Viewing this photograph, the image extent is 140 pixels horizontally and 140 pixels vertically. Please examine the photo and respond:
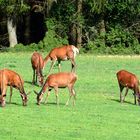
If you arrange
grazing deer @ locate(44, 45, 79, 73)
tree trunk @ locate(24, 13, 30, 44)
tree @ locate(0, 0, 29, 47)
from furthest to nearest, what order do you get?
tree trunk @ locate(24, 13, 30, 44) < tree @ locate(0, 0, 29, 47) < grazing deer @ locate(44, 45, 79, 73)

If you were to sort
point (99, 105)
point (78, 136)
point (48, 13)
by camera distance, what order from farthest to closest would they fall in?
point (48, 13), point (99, 105), point (78, 136)

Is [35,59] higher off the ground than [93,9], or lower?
lower

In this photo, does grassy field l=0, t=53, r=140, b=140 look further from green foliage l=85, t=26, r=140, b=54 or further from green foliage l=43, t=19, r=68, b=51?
green foliage l=43, t=19, r=68, b=51

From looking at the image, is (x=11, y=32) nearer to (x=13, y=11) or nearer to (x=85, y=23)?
(x=13, y=11)

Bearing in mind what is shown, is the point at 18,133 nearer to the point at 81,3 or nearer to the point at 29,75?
the point at 29,75

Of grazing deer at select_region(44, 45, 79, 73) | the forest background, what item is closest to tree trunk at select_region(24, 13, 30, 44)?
the forest background

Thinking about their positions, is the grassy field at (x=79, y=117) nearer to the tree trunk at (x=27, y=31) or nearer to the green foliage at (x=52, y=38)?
the green foliage at (x=52, y=38)


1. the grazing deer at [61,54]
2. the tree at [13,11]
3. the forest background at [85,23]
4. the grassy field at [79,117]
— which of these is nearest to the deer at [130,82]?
the grassy field at [79,117]

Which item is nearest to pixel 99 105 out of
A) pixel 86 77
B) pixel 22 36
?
pixel 86 77

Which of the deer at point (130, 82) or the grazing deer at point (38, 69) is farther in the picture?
the grazing deer at point (38, 69)

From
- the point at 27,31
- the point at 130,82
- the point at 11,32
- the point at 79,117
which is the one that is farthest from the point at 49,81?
the point at 27,31

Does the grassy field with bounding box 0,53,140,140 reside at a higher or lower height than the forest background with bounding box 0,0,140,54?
lower

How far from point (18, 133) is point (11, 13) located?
1447 inches

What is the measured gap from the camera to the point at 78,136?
15.3 m
